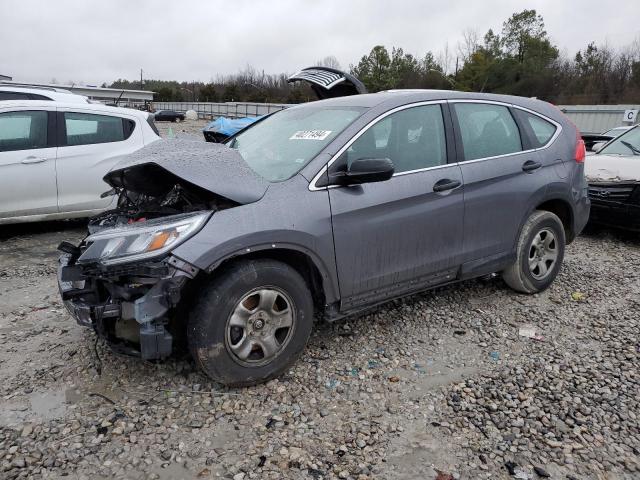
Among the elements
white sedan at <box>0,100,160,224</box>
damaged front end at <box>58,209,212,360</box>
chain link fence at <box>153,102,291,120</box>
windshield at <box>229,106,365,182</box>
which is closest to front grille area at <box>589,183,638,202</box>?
windshield at <box>229,106,365,182</box>

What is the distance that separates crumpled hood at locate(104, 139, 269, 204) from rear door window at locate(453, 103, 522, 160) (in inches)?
67.0

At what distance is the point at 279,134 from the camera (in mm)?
3656

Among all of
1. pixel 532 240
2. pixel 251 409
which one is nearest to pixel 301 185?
pixel 251 409

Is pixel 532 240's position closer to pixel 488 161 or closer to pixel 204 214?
pixel 488 161

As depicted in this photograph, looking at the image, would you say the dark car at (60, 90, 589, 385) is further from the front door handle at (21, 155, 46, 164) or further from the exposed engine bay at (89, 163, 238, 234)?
the front door handle at (21, 155, 46, 164)

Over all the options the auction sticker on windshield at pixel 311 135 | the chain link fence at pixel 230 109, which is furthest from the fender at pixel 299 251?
the chain link fence at pixel 230 109

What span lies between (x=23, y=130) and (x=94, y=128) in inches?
30.5

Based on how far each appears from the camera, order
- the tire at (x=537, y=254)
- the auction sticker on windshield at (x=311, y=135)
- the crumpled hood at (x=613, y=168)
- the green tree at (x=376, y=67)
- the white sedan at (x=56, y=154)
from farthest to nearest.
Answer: the green tree at (x=376, y=67), the crumpled hood at (x=613, y=168), the white sedan at (x=56, y=154), the tire at (x=537, y=254), the auction sticker on windshield at (x=311, y=135)

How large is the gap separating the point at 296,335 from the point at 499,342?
62.5 inches

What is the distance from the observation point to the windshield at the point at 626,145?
22.5 ft

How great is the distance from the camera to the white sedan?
18.4ft

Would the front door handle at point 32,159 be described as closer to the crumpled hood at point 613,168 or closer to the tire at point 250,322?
the tire at point 250,322

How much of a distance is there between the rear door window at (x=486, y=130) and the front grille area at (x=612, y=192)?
282 centimetres

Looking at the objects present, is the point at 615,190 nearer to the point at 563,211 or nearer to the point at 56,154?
the point at 563,211
